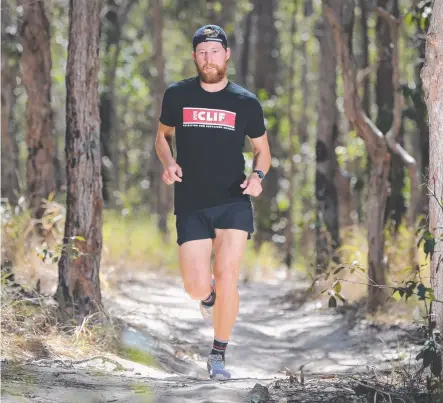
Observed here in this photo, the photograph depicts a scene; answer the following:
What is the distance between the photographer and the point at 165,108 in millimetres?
6855

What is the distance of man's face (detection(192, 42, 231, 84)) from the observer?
266 inches

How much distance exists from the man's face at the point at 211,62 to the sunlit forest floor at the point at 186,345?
1.70 meters

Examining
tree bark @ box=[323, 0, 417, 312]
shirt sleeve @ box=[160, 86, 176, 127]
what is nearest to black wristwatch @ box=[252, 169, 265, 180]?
shirt sleeve @ box=[160, 86, 176, 127]

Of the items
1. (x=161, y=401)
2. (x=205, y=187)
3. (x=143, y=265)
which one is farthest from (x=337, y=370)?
(x=143, y=265)

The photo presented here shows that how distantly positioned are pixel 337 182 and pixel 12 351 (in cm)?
866

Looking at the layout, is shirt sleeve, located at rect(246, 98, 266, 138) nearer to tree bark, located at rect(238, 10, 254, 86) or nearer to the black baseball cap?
the black baseball cap

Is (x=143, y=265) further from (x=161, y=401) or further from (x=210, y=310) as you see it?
(x=161, y=401)

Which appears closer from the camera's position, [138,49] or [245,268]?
[245,268]

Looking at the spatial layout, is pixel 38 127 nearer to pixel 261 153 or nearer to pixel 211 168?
pixel 261 153

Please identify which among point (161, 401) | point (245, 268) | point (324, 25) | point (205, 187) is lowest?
point (245, 268)

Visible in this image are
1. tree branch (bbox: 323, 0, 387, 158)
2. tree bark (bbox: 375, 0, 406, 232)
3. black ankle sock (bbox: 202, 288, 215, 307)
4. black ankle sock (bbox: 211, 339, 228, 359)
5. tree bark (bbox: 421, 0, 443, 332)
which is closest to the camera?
tree bark (bbox: 421, 0, 443, 332)

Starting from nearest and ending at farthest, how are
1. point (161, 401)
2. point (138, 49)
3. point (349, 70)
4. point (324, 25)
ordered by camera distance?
point (161, 401) < point (349, 70) < point (324, 25) < point (138, 49)

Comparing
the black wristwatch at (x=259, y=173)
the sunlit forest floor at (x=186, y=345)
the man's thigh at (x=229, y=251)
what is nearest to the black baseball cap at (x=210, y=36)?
the black wristwatch at (x=259, y=173)

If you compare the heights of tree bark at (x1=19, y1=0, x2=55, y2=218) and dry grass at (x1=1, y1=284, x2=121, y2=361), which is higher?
tree bark at (x1=19, y1=0, x2=55, y2=218)
